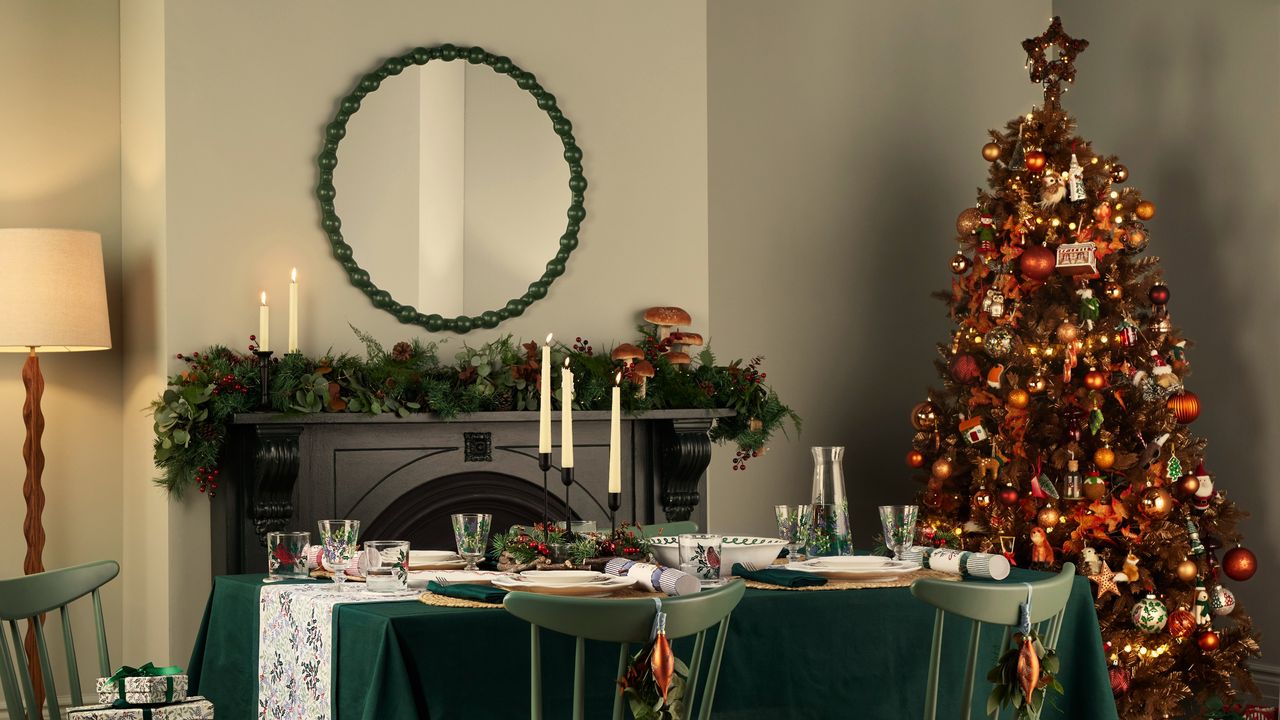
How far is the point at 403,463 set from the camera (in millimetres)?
4250

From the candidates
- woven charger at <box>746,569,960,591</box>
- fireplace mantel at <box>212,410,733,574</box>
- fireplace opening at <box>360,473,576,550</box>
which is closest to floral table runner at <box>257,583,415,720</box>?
woven charger at <box>746,569,960,591</box>

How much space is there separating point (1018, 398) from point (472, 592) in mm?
2983

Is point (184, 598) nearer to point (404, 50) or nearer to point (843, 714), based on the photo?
point (404, 50)

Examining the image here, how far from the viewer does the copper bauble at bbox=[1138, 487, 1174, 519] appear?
445cm

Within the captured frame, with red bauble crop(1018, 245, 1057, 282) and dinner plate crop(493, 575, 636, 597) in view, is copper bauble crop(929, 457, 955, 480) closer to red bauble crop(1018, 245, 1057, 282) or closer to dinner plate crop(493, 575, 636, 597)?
red bauble crop(1018, 245, 1057, 282)

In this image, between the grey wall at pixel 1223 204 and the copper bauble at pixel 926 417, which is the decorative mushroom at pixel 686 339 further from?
the grey wall at pixel 1223 204

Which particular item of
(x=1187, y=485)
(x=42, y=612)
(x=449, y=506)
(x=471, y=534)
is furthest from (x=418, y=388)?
(x=1187, y=485)

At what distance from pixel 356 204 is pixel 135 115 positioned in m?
0.81

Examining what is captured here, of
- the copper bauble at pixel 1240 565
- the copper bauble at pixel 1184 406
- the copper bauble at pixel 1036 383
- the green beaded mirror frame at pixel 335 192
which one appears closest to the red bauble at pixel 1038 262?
the copper bauble at pixel 1036 383

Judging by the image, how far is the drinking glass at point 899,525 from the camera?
2.64 metres

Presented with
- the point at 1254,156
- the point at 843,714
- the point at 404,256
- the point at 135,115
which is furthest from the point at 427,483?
the point at 1254,156

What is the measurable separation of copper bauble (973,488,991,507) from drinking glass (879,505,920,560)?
7.43 feet

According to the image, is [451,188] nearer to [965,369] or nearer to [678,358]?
[678,358]

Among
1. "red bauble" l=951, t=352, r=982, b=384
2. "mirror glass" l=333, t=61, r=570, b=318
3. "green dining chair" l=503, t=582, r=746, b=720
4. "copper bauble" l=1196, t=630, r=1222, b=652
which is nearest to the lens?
"green dining chair" l=503, t=582, r=746, b=720
